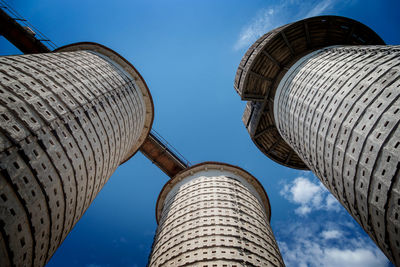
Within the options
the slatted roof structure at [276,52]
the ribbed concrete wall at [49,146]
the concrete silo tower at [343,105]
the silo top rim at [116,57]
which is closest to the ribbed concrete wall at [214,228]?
the concrete silo tower at [343,105]

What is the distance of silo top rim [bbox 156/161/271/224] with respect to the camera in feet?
53.5

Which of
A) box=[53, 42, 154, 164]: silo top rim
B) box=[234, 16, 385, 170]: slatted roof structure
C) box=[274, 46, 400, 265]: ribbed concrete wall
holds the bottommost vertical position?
box=[274, 46, 400, 265]: ribbed concrete wall

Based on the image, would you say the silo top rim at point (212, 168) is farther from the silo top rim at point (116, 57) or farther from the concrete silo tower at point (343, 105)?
the silo top rim at point (116, 57)

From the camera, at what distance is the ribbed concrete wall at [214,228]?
847 centimetres

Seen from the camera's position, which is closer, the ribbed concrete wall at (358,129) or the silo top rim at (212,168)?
the ribbed concrete wall at (358,129)

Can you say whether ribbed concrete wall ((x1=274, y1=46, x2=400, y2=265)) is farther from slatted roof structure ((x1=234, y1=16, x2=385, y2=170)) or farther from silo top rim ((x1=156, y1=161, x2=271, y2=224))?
silo top rim ((x1=156, y1=161, x2=271, y2=224))

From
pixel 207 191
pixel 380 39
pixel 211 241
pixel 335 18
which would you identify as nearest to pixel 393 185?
pixel 211 241

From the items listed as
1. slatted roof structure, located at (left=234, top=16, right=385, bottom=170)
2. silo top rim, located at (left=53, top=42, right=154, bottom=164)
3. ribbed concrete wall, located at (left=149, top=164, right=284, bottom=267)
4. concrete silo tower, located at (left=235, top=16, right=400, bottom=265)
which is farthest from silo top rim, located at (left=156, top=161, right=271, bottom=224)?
silo top rim, located at (left=53, top=42, right=154, bottom=164)

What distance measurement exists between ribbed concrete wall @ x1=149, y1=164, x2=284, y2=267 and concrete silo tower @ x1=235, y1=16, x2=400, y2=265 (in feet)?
12.9

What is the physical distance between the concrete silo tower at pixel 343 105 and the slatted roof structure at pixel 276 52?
0.19ft

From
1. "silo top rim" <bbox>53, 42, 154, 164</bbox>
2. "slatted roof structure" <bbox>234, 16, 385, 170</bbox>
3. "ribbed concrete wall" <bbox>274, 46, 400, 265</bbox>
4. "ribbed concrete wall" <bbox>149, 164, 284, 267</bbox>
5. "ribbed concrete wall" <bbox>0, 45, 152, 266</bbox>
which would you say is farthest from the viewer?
"silo top rim" <bbox>53, 42, 154, 164</bbox>

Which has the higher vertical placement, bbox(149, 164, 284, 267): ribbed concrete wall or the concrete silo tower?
the concrete silo tower

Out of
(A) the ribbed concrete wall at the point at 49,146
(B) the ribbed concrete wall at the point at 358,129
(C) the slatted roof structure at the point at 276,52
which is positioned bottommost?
(A) the ribbed concrete wall at the point at 49,146

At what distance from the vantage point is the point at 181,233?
1016 centimetres
